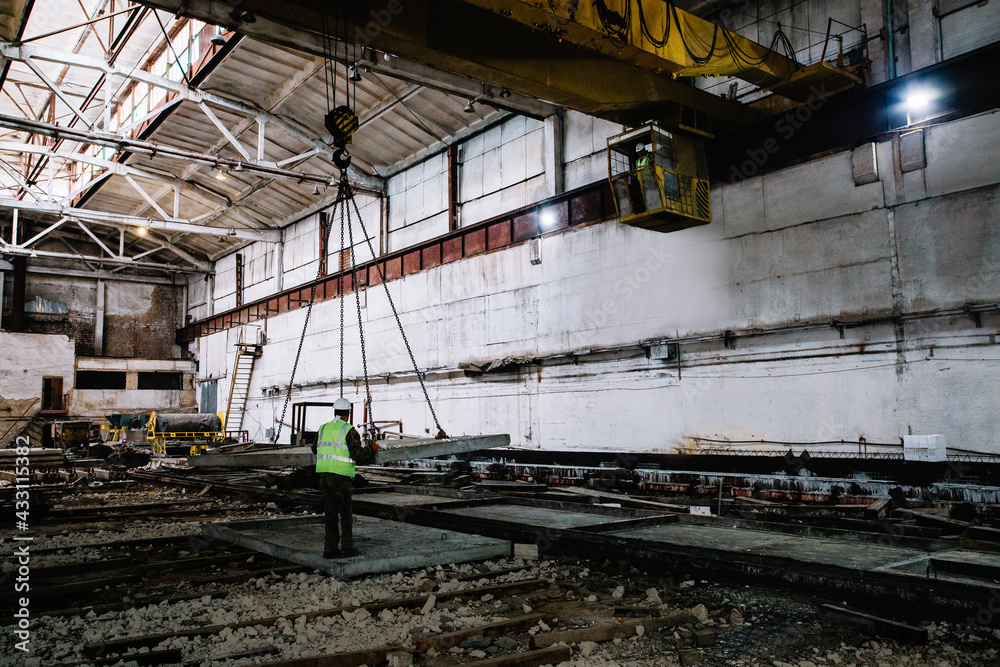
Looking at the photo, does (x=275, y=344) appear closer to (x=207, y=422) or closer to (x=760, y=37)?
(x=207, y=422)

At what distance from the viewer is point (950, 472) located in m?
9.33

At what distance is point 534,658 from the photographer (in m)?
3.91

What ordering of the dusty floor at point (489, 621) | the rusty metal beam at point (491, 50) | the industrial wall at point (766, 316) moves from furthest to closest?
the industrial wall at point (766, 316) < the rusty metal beam at point (491, 50) < the dusty floor at point (489, 621)

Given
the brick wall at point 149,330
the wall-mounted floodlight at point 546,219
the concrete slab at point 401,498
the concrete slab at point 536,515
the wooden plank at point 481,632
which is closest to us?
the wooden plank at point 481,632

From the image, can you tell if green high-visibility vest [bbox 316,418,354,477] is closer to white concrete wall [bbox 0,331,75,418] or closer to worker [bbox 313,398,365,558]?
worker [bbox 313,398,365,558]

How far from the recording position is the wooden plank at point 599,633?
4195 mm

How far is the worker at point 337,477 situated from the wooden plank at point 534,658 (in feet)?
8.69

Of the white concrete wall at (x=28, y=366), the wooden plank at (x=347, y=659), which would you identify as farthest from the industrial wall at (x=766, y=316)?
the white concrete wall at (x=28, y=366)

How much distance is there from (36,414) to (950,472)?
32.9 metres

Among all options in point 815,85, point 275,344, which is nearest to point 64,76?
point 275,344

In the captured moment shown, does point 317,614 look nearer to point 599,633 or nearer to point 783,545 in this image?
point 599,633

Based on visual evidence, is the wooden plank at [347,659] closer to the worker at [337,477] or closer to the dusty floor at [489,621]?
the dusty floor at [489,621]

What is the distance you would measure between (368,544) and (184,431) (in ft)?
63.0

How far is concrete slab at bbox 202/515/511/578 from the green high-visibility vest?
79 centimetres
